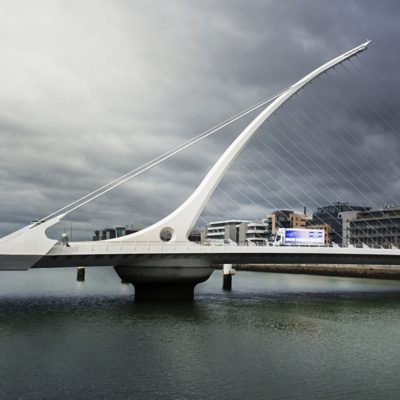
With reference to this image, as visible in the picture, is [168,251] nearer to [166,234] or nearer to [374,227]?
[166,234]

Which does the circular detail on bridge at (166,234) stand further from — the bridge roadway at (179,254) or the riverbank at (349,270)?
the riverbank at (349,270)

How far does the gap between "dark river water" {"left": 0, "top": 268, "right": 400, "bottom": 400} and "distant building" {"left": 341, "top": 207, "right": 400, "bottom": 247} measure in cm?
9016

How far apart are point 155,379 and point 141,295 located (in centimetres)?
2385

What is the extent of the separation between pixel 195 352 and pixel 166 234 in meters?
18.6

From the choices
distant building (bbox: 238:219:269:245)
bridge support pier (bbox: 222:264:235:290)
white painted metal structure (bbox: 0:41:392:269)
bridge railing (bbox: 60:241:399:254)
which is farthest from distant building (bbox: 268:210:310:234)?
bridge railing (bbox: 60:241:399:254)

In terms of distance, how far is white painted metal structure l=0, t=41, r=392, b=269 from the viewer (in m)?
33.3

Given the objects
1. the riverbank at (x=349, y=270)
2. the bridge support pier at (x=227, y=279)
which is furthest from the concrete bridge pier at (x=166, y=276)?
the riverbank at (x=349, y=270)

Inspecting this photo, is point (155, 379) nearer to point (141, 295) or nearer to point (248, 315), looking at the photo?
point (248, 315)

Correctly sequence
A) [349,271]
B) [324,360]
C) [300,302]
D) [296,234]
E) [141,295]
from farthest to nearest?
[349,271], [296,234], [300,302], [141,295], [324,360]

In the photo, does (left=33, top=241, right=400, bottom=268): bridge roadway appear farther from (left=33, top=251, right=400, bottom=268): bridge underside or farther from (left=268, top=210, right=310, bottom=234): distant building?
(left=268, top=210, right=310, bottom=234): distant building

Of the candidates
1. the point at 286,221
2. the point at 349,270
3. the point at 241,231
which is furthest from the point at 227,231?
the point at 349,270

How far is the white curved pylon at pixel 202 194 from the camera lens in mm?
40125

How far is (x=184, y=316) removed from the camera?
33.9 meters

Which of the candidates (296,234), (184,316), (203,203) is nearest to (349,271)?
(296,234)
